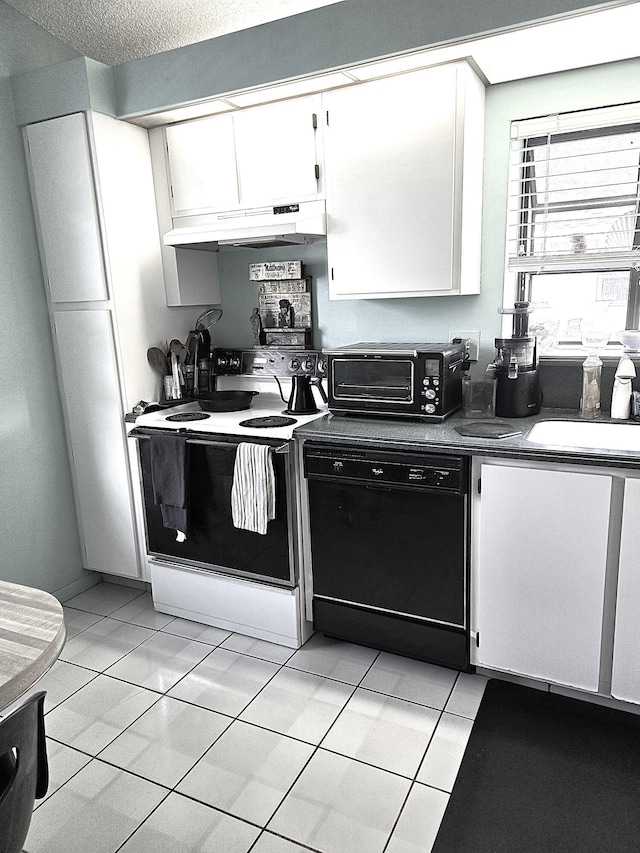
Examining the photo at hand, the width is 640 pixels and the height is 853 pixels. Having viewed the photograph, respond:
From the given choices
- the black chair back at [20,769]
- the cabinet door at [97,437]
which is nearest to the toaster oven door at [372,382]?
the cabinet door at [97,437]

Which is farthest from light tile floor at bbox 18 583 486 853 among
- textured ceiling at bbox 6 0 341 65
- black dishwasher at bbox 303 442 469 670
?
textured ceiling at bbox 6 0 341 65

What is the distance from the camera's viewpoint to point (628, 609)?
197 cm

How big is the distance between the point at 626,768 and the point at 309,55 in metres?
2.71

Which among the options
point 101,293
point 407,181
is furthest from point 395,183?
point 101,293

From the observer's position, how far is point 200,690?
2348 mm

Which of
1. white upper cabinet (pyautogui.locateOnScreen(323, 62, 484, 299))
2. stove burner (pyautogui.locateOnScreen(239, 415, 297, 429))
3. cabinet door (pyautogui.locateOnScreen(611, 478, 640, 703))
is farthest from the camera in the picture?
stove burner (pyautogui.locateOnScreen(239, 415, 297, 429))

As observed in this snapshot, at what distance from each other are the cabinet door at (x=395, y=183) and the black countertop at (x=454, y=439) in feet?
1.83

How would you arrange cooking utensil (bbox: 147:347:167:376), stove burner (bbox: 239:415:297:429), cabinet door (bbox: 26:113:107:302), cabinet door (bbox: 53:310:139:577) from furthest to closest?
1. cooking utensil (bbox: 147:347:167:376)
2. cabinet door (bbox: 53:310:139:577)
3. cabinet door (bbox: 26:113:107:302)
4. stove burner (bbox: 239:415:297:429)

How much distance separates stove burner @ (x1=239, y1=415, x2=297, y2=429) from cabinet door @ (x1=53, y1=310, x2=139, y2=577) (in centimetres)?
69

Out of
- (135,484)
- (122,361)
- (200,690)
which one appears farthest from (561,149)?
(200,690)

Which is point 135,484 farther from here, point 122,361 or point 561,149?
point 561,149

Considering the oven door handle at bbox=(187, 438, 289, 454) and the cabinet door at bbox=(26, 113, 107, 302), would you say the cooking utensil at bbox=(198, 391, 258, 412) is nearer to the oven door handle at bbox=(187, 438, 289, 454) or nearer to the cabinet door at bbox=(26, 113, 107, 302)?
the oven door handle at bbox=(187, 438, 289, 454)

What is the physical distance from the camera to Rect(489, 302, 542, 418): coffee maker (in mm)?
2439

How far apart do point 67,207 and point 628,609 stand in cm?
279
